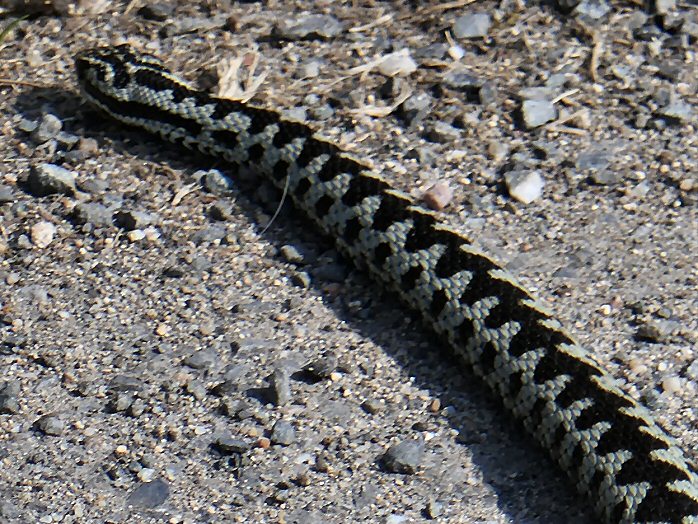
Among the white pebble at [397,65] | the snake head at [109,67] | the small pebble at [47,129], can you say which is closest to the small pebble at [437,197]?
the white pebble at [397,65]

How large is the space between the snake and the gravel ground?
119 millimetres

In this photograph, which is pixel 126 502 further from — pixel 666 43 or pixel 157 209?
pixel 666 43

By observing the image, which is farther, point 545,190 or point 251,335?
point 545,190

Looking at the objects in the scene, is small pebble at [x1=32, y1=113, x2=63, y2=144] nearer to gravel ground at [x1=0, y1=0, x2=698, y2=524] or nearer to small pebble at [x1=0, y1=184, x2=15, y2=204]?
gravel ground at [x1=0, y1=0, x2=698, y2=524]

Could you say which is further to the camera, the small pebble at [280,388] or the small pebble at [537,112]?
the small pebble at [537,112]

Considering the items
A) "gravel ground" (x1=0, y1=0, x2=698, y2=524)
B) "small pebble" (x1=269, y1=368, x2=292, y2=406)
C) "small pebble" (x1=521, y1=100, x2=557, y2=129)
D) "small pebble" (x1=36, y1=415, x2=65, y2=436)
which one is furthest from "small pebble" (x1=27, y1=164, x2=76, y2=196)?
"small pebble" (x1=521, y1=100, x2=557, y2=129)

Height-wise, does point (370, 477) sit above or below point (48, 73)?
below

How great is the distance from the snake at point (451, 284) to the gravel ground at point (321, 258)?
0.39 ft

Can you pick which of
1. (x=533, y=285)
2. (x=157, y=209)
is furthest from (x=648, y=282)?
(x=157, y=209)

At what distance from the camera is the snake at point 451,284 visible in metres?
4.54

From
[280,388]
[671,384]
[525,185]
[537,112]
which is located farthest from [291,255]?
[671,384]

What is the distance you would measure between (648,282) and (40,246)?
2964 mm

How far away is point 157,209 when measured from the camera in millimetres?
5766

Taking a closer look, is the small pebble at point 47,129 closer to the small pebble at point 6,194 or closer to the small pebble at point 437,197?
the small pebble at point 6,194
